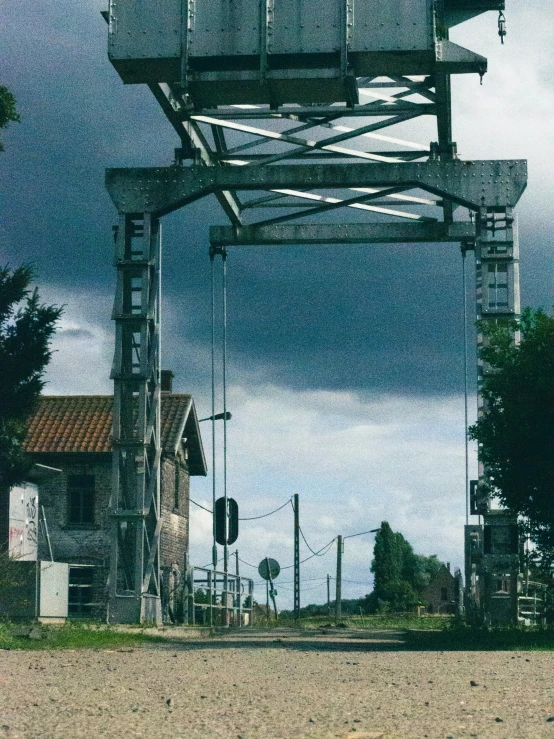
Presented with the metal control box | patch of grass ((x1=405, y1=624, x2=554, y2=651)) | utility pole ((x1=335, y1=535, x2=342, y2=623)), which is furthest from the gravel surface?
utility pole ((x1=335, y1=535, x2=342, y2=623))

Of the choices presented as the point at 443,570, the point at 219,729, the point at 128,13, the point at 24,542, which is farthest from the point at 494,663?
the point at 443,570

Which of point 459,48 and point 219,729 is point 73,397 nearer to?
point 459,48

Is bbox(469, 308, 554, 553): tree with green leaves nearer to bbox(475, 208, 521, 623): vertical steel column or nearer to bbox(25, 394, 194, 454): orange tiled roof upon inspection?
bbox(475, 208, 521, 623): vertical steel column

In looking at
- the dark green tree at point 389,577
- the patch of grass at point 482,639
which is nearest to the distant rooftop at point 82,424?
the patch of grass at point 482,639

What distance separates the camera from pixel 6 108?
20.1 metres

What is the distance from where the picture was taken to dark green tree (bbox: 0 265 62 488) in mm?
22406

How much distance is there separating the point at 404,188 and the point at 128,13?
5.66 metres

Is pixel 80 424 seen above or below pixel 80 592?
above

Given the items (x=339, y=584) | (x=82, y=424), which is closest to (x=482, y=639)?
(x=82, y=424)

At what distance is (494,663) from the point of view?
1238 cm

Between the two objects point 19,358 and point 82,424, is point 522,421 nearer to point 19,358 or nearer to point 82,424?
point 19,358

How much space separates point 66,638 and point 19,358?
7.24 meters

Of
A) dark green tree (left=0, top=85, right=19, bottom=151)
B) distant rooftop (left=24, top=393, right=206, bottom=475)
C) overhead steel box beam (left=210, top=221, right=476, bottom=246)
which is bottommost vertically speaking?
distant rooftop (left=24, top=393, right=206, bottom=475)

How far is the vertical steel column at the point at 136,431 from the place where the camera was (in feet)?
69.1
